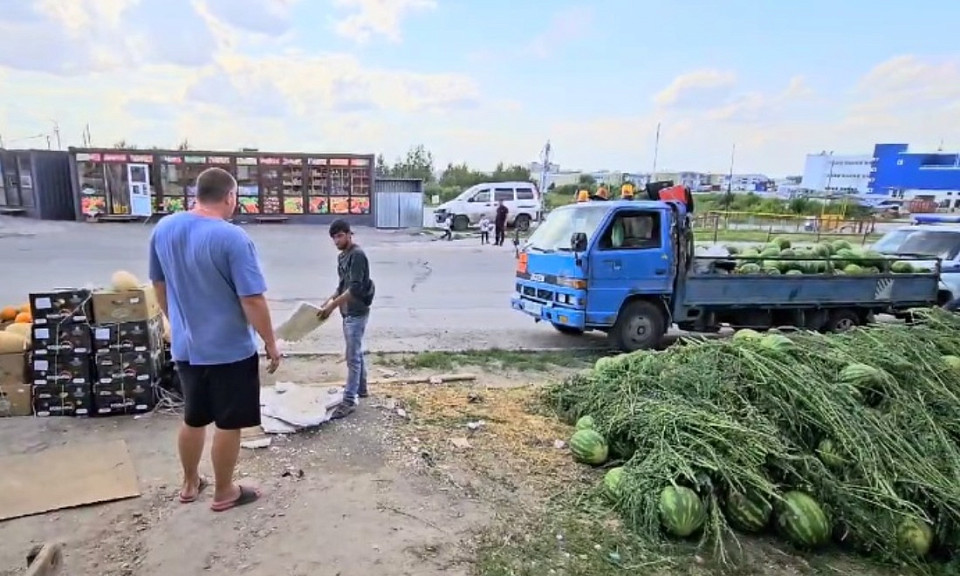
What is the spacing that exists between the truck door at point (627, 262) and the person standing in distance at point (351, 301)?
345cm

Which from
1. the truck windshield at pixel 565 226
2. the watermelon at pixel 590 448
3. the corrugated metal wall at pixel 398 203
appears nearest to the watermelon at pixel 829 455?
the watermelon at pixel 590 448

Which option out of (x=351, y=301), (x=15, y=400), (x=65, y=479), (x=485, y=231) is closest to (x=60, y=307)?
(x=15, y=400)

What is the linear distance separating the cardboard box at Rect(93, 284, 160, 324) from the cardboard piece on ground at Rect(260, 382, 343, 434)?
1309 mm

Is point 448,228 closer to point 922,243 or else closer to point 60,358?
point 922,243

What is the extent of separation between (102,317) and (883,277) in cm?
991

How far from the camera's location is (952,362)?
541 cm

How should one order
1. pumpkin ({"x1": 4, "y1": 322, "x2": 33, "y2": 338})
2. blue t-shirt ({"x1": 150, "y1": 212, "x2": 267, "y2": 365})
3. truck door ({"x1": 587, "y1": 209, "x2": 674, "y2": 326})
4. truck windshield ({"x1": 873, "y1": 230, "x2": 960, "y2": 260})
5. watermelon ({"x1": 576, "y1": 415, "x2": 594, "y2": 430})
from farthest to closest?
truck windshield ({"x1": 873, "y1": 230, "x2": 960, "y2": 260}), truck door ({"x1": 587, "y1": 209, "x2": 674, "y2": 326}), pumpkin ({"x1": 4, "y1": 322, "x2": 33, "y2": 338}), watermelon ({"x1": 576, "y1": 415, "x2": 594, "y2": 430}), blue t-shirt ({"x1": 150, "y1": 212, "x2": 267, "y2": 365})

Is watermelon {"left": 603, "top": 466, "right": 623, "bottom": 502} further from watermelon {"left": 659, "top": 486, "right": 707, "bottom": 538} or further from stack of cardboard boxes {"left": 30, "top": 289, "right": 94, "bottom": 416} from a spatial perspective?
stack of cardboard boxes {"left": 30, "top": 289, "right": 94, "bottom": 416}

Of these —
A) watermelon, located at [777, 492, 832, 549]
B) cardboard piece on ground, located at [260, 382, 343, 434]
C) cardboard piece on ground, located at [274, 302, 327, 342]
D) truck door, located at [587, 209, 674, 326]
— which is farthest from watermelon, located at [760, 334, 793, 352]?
cardboard piece on ground, located at [274, 302, 327, 342]

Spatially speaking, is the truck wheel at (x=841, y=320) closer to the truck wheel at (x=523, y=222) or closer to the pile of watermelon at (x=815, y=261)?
the pile of watermelon at (x=815, y=261)

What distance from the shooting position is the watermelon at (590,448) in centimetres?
468

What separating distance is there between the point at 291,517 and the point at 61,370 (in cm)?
305

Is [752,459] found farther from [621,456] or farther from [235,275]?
[235,275]

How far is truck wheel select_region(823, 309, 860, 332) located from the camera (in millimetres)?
9141
